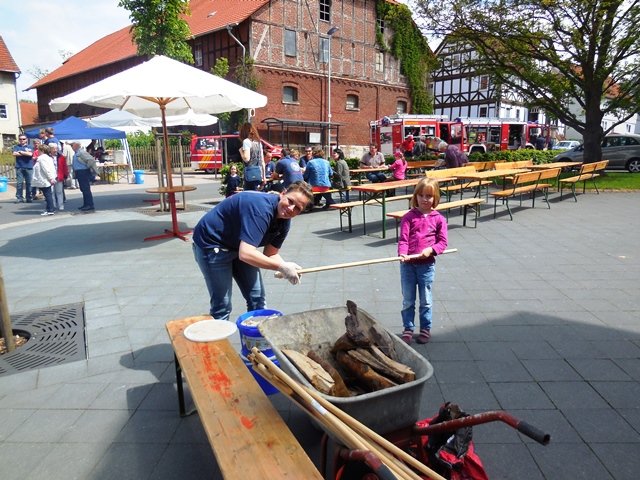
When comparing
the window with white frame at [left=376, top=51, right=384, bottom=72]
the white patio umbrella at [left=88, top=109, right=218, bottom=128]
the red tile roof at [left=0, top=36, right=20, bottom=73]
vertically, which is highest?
the red tile roof at [left=0, top=36, right=20, bottom=73]

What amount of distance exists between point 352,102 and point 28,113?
38717mm

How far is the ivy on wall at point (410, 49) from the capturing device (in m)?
31.9

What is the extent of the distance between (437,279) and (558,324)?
1.70 m

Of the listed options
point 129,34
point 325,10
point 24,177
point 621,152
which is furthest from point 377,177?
point 129,34

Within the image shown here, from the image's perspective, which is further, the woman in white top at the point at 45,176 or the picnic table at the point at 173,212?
the woman in white top at the point at 45,176

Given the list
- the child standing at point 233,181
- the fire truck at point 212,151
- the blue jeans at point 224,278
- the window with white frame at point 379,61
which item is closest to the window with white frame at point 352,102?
the window with white frame at point 379,61

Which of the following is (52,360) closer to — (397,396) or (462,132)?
(397,396)

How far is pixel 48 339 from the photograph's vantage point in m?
4.34

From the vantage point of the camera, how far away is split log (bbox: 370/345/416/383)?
222 centimetres

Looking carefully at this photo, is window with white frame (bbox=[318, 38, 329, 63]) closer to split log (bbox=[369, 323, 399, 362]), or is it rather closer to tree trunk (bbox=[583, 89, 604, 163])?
tree trunk (bbox=[583, 89, 604, 163])

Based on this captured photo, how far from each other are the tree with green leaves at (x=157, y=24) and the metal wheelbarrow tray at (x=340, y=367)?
16.4m

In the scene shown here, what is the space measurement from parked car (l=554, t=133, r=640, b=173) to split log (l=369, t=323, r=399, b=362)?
19756mm

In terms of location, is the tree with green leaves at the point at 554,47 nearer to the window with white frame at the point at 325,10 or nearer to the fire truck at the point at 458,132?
the fire truck at the point at 458,132

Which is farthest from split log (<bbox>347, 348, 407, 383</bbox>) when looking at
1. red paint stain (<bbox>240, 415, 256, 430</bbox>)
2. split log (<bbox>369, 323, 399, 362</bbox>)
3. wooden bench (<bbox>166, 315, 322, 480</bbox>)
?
red paint stain (<bbox>240, 415, 256, 430</bbox>)
